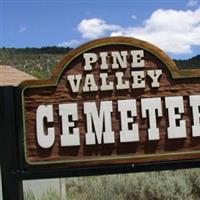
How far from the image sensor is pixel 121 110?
5457 mm

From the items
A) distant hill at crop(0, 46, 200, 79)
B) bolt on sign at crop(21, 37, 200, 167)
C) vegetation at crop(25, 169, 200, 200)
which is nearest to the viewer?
Result: bolt on sign at crop(21, 37, 200, 167)

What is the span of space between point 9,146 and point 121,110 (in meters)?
1.07

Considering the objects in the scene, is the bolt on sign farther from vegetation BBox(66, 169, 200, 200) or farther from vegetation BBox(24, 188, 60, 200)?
vegetation BBox(66, 169, 200, 200)

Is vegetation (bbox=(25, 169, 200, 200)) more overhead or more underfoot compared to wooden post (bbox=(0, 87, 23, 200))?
more underfoot

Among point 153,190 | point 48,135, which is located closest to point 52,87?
point 48,135

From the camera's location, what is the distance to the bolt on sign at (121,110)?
5.44 meters

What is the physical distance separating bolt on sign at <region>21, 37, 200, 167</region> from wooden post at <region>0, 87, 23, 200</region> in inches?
9.1

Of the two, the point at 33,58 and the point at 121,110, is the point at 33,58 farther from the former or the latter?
the point at 121,110

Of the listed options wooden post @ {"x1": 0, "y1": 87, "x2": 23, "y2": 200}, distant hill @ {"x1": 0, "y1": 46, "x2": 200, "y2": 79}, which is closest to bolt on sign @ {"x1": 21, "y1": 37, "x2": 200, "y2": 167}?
wooden post @ {"x1": 0, "y1": 87, "x2": 23, "y2": 200}

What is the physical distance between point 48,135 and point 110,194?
290cm

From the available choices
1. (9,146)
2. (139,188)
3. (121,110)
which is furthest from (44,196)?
(121,110)

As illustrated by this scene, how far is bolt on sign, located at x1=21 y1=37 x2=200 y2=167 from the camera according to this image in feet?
17.9

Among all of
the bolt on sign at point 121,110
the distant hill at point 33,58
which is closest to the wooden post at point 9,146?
the bolt on sign at point 121,110

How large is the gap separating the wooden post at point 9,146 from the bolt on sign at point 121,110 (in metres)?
0.23
